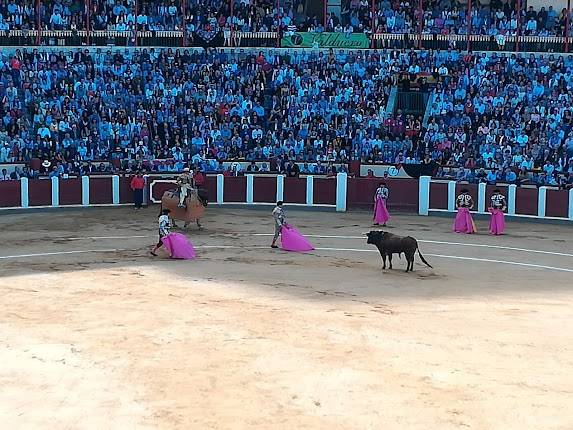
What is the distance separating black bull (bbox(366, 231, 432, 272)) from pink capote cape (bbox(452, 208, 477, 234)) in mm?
4948

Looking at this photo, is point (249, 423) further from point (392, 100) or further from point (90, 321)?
point (392, 100)

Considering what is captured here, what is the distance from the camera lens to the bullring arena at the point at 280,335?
1003 centimetres

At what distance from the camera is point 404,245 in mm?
17172

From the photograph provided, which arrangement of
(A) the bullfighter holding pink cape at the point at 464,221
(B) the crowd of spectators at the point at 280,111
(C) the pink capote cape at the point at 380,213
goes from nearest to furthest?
(A) the bullfighter holding pink cape at the point at 464,221 < (C) the pink capote cape at the point at 380,213 < (B) the crowd of spectators at the point at 280,111

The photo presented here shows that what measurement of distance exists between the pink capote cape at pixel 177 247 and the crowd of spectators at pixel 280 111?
8.71m

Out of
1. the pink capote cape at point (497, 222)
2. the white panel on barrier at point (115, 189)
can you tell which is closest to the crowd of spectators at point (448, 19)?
the white panel on barrier at point (115, 189)

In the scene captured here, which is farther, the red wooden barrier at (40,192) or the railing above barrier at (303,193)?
the red wooden barrier at (40,192)

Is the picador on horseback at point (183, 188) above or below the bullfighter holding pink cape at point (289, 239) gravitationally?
above

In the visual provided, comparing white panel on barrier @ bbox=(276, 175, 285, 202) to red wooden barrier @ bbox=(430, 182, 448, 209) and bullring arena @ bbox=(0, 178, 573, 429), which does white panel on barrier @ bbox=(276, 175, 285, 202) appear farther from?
bullring arena @ bbox=(0, 178, 573, 429)

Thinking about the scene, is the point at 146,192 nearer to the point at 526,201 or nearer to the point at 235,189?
the point at 235,189

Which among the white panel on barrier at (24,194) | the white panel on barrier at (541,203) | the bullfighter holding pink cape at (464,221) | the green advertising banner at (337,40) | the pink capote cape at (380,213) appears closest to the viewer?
the bullfighter holding pink cape at (464,221)

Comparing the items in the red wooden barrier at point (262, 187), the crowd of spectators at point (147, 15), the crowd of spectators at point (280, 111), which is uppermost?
the crowd of spectators at point (147, 15)

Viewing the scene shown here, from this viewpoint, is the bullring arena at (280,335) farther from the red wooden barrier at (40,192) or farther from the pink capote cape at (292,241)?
the red wooden barrier at (40,192)

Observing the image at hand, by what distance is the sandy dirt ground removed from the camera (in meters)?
10.0
